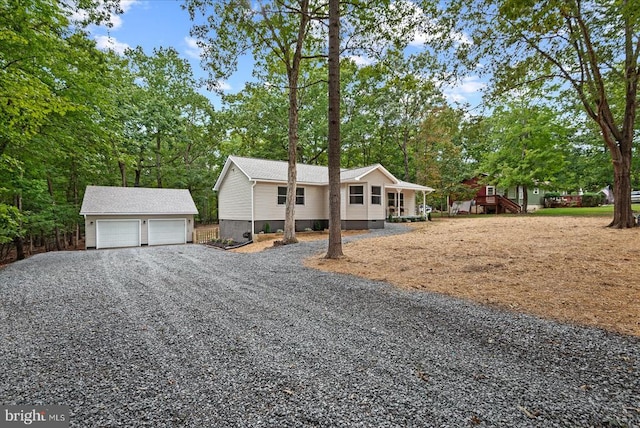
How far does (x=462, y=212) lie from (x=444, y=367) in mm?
32406

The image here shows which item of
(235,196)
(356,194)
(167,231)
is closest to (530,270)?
(356,194)

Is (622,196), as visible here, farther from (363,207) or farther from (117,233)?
(117,233)

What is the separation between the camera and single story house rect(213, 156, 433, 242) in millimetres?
15039

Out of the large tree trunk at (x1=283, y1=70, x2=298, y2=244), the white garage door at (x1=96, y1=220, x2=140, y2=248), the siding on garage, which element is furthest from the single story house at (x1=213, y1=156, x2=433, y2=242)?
the white garage door at (x1=96, y1=220, x2=140, y2=248)

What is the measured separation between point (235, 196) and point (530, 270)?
14419mm

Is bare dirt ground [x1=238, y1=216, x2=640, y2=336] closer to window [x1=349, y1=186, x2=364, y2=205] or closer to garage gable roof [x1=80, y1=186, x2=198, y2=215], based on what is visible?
window [x1=349, y1=186, x2=364, y2=205]

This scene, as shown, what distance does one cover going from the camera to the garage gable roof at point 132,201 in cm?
1552

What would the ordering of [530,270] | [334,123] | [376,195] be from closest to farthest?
[530,270]
[334,123]
[376,195]

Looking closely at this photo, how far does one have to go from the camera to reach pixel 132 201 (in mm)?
16844

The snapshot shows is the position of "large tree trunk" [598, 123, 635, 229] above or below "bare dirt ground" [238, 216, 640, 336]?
above

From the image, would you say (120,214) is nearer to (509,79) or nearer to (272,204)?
(272,204)

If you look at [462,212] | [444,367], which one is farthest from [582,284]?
[462,212]

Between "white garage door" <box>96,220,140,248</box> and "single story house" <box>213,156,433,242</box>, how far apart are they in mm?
4810

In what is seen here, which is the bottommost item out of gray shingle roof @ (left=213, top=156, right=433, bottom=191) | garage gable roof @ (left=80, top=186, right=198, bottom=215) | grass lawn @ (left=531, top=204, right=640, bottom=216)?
grass lawn @ (left=531, top=204, right=640, bottom=216)
